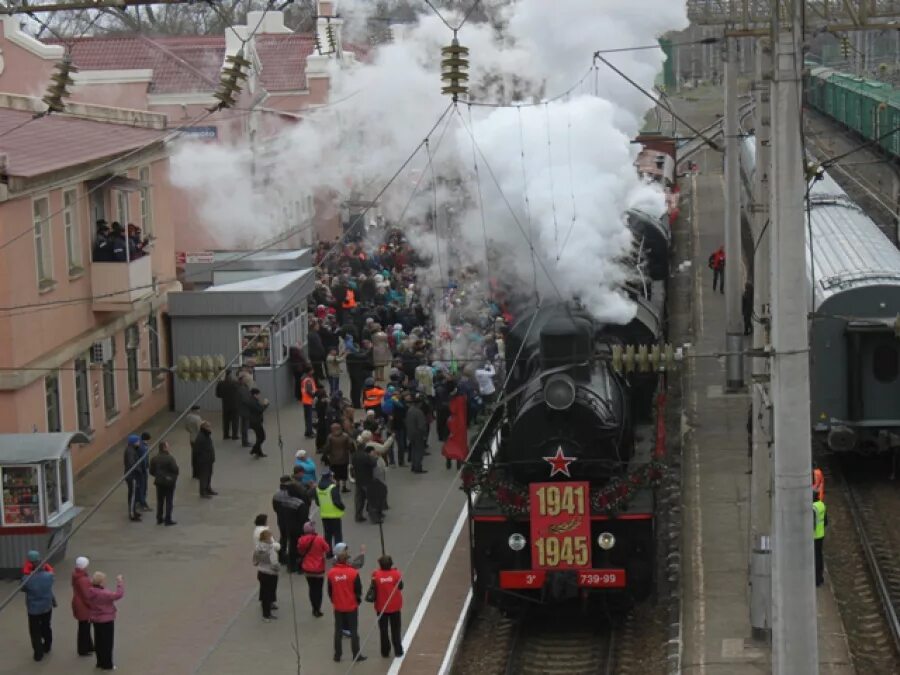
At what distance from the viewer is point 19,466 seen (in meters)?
17.7

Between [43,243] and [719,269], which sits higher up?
[43,243]

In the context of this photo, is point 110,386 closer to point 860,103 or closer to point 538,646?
point 538,646

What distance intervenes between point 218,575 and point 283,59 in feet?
88.9

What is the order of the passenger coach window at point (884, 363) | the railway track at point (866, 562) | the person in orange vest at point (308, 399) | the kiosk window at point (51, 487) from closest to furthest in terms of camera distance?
the railway track at point (866, 562) → the kiosk window at point (51, 487) → the passenger coach window at point (884, 363) → the person in orange vest at point (308, 399)

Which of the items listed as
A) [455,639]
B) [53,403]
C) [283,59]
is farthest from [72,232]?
[283,59]

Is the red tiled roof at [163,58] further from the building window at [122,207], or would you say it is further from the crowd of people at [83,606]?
the crowd of people at [83,606]

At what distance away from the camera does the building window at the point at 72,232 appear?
76.6 feet

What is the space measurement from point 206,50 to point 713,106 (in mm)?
31780

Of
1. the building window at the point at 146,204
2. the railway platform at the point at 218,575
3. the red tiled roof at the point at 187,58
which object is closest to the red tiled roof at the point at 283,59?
the red tiled roof at the point at 187,58

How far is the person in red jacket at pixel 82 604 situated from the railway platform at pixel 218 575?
0.14m

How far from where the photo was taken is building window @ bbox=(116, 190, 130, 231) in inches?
1019

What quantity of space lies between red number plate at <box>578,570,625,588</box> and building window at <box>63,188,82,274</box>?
10.9 meters

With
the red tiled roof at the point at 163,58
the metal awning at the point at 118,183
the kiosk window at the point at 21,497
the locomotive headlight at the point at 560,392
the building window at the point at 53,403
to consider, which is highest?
the red tiled roof at the point at 163,58

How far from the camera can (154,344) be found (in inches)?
1071
